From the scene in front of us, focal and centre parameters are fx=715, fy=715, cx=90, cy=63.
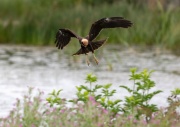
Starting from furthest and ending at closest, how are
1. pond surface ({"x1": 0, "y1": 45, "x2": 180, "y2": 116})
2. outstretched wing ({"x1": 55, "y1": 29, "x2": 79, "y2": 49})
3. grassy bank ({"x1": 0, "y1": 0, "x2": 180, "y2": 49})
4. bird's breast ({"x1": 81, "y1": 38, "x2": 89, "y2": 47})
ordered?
grassy bank ({"x1": 0, "y1": 0, "x2": 180, "y2": 49}), pond surface ({"x1": 0, "y1": 45, "x2": 180, "y2": 116}), outstretched wing ({"x1": 55, "y1": 29, "x2": 79, "y2": 49}), bird's breast ({"x1": 81, "y1": 38, "x2": 89, "y2": 47})

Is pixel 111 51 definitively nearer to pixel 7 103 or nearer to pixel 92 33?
pixel 7 103

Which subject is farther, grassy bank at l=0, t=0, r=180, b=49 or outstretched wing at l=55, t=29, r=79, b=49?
grassy bank at l=0, t=0, r=180, b=49

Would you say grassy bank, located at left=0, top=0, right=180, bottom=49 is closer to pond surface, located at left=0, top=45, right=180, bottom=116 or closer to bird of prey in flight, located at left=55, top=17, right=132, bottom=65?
pond surface, located at left=0, top=45, right=180, bottom=116

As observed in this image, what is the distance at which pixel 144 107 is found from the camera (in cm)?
655

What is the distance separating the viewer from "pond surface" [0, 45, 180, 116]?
10.8m

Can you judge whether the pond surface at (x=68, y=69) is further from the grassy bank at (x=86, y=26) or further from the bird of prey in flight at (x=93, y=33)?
the bird of prey in flight at (x=93, y=33)

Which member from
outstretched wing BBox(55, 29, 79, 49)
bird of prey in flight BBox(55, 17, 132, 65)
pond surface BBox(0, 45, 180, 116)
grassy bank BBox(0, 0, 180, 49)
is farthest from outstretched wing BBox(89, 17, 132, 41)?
grassy bank BBox(0, 0, 180, 49)

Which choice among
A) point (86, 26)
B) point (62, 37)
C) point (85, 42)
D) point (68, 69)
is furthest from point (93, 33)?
point (86, 26)

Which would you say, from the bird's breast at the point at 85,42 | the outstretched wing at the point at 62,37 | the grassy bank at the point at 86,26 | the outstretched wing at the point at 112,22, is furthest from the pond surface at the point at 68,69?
the outstretched wing at the point at 112,22

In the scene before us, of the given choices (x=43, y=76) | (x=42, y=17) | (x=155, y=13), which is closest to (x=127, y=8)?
(x=155, y=13)

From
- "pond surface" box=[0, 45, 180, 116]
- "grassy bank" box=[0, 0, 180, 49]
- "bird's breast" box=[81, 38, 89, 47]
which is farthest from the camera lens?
"grassy bank" box=[0, 0, 180, 49]

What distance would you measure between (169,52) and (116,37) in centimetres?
189

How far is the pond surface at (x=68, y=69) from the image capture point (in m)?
10.8

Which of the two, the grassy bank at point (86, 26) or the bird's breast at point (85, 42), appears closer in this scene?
the bird's breast at point (85, 42)
